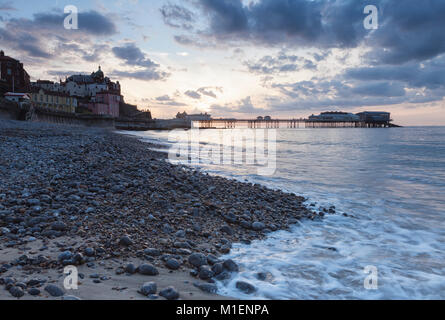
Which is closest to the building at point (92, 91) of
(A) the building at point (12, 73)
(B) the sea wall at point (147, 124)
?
(B) the sea wall at point (147, 124)

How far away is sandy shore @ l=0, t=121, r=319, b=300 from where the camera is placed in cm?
285

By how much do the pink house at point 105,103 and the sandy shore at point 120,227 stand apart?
78.4 metres

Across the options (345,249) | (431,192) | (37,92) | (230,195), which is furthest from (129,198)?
(37,92)

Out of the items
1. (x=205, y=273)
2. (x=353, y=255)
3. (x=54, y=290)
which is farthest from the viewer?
(x=353, y=255)

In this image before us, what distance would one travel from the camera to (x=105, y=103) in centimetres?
8312

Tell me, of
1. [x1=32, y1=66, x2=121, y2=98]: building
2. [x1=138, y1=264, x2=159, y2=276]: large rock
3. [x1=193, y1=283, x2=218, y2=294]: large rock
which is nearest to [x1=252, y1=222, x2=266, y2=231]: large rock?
[x1=193, y1=283, x2=218, y2=294]: large rock

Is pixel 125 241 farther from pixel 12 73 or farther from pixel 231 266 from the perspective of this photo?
pixel 12 73

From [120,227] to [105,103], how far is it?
87.3 metres

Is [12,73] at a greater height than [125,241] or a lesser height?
greater

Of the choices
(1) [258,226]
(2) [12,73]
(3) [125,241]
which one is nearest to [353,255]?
(1) [258,226]

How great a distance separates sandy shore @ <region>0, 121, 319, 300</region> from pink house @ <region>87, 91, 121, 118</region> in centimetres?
7838

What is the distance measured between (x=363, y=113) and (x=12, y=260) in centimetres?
18847

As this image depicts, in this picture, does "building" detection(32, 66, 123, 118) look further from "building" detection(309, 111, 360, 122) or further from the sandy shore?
"building" detection(309, 111, 360, 122)

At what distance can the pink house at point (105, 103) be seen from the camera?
79562 mm
